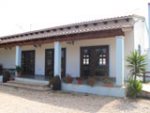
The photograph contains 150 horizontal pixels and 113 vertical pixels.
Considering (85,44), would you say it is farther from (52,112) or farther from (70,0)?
(70,0)

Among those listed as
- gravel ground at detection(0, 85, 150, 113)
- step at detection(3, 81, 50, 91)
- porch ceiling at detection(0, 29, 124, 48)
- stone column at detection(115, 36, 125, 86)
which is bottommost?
gravel ground at detection(0, 85, 150, 113)

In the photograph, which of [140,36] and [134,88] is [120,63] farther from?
[140,36]

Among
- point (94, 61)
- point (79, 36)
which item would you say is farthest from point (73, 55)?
point (79, 36)

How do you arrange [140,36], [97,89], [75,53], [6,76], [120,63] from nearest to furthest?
[120,63], [97,89], [140,36], [75,53], [6,76]

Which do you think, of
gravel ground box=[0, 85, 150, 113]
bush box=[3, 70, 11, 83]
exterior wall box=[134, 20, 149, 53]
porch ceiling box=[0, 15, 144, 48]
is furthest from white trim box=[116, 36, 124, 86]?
bush box=[3, 70, 11, 83]

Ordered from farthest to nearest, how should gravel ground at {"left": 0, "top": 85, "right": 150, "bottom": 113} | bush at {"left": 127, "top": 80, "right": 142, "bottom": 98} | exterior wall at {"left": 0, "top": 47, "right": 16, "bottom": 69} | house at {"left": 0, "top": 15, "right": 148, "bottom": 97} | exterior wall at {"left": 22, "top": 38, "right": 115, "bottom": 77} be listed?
exterior wall at {"left": 0, "top": 47, "right": 16, "bottom": 69} < exterior wall at {"left": 22, "top": 38, "right": 115, "bottom": 77} < house at {"left": 0, "top": 15, "right": 148, "bottom": 97} < bush at {"left": 127, "top": 80, "right": 142, "bottom": 98} < gravel ground at {"left": 0, "top": 85, "right": 150, "bottom": 113}

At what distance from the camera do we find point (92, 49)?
14.3 metres

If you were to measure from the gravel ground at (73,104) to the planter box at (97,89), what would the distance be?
421 millimetres

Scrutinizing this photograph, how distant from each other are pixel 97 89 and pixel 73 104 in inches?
87.2

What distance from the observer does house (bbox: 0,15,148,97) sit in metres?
10.4

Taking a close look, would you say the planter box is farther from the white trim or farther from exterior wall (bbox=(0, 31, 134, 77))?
exterior wall (bbox=(0, 31, 134, 77))

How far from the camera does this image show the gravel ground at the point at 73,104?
26.9ft

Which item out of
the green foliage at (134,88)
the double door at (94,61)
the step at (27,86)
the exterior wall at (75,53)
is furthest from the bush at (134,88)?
the step at (27,86)

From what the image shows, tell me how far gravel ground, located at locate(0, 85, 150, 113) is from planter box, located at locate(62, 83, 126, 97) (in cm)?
42
